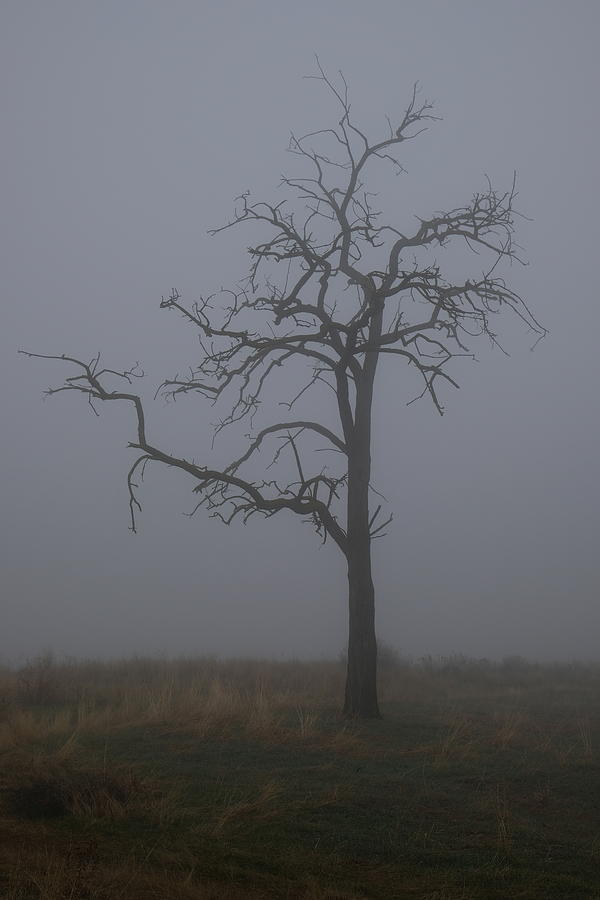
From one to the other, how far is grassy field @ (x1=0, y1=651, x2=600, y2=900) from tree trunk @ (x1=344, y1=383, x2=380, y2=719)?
2.10 ft

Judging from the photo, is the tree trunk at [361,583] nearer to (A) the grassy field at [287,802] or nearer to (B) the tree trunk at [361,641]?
(B) the tree trunk at [361,641]

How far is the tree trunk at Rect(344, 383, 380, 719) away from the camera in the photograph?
1366 cm

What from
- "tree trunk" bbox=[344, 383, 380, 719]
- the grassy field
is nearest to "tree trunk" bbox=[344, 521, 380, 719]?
"tree trunk" bbox=[344, 383, 380, 719]

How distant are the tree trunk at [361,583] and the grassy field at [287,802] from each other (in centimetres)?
64

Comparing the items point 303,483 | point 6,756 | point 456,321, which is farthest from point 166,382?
point 6,756

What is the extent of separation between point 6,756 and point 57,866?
412cm

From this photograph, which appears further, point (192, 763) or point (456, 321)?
point (456, 321)

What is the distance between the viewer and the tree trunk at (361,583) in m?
13.7

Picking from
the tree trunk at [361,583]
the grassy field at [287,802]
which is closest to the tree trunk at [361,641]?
the tree trunk at [361,583]

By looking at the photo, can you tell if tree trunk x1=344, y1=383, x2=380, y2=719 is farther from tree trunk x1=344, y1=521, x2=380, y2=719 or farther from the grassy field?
the grassy field

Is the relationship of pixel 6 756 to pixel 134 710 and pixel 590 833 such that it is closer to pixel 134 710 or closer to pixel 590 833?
pixel 134 710

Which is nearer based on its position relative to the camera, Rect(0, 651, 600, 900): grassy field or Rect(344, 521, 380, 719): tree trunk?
Rect(0, 651, 600, 900): grassy field

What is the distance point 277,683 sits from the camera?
19.0m

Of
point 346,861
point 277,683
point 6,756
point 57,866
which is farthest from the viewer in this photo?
point 277,683
